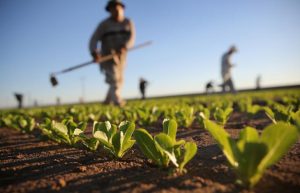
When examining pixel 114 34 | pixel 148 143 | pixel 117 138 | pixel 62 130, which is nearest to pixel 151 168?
pixel 148 143

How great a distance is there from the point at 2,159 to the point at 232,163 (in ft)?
5.58

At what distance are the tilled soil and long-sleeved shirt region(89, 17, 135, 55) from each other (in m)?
6.57

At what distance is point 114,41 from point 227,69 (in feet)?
29.8

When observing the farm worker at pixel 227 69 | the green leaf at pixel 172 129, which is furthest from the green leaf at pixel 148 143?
the farm worker at pixel 227 69

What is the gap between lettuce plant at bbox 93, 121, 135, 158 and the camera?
5.14 ft

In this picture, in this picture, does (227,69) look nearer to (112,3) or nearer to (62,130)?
(112,3)

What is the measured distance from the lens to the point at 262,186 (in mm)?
1157

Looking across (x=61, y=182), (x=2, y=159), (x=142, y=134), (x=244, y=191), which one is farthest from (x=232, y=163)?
(x=2, y=159)

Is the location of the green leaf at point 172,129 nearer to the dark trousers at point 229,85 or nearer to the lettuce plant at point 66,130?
the lettuce plant at point 66,130

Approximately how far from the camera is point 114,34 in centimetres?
806

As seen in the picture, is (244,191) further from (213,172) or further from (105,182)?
(105,182)

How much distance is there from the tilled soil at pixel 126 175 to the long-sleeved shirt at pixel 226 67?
13.7 m

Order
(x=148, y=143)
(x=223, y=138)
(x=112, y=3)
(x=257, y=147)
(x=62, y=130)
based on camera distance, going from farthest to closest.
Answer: (x=112, y=3) → (x=62, y=130) → (x=148, y=143) → (x=223, y=138) → (x=257, y=147)

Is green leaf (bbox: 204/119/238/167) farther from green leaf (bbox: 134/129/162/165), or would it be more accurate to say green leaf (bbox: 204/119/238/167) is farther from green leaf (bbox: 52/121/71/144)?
green leaf (bbox: 52/121/71/144)
